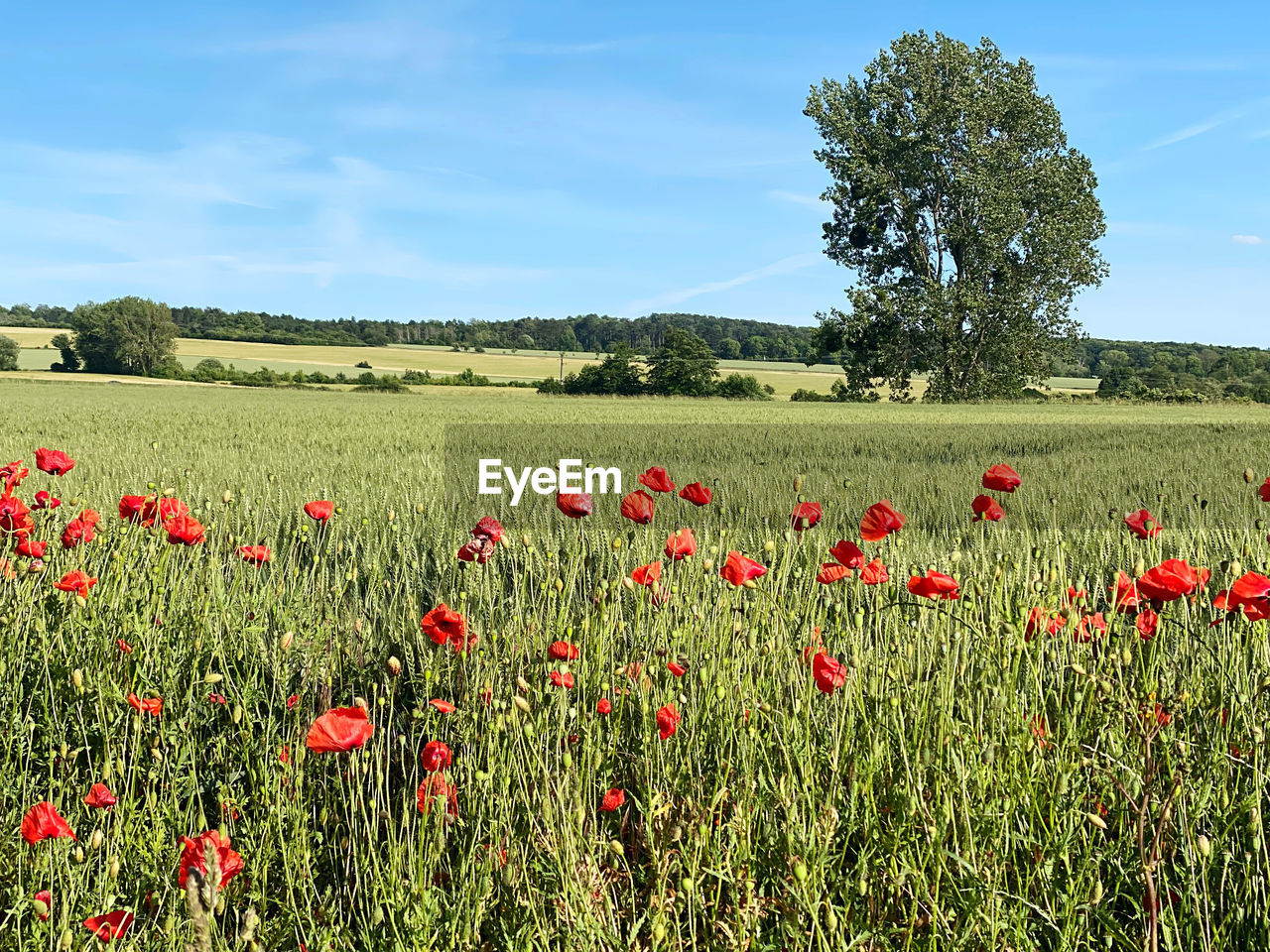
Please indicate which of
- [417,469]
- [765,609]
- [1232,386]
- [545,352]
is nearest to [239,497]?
[417,469]

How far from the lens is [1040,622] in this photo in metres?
1.82

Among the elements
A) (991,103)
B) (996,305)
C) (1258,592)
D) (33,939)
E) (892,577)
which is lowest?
(33,939)

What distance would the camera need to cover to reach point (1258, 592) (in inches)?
61.3

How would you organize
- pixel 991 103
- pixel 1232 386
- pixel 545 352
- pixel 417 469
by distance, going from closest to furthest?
pixel 417 469 → pixel 991 103 → pixel 1232 386 → pixel 545 352

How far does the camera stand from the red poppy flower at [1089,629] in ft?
6.31

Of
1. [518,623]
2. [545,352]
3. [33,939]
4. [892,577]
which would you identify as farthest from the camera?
[545,352]

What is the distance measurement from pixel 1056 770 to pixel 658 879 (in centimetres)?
70

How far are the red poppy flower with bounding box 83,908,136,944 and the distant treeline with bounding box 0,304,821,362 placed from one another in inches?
2566

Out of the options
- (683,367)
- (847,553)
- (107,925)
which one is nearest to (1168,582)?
(847,553)

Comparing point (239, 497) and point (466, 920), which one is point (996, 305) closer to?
point (239, 497)

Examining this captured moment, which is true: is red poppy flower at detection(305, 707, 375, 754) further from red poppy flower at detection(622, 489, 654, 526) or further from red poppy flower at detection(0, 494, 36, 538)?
red poppy flower at detection(0, 494, 36, 538)

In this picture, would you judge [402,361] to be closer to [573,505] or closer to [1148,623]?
[573,505]

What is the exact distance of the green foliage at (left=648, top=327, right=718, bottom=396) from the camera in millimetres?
51125

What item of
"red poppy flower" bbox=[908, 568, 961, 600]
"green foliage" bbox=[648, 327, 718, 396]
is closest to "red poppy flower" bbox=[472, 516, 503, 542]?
"red poppy flower" bbox=[908, 568, 961, 600]
